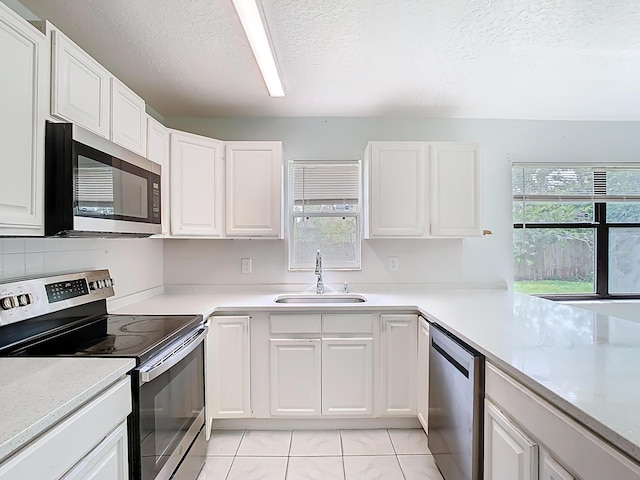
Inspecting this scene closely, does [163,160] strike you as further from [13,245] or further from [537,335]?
[537,335]

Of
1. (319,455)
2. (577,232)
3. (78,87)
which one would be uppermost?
(78,87)

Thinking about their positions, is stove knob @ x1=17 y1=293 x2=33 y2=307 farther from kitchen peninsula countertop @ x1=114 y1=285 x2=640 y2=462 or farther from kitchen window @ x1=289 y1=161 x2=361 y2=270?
kitchen window @ x1=289 y1=161 x2=361 y2=270

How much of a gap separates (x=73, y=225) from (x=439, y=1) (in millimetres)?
1753

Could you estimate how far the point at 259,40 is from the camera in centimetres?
163

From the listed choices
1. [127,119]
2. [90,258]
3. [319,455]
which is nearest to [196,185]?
[127,119]

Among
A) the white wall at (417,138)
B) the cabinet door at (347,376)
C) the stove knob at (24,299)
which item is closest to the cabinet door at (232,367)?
the cabinet door at (347,376)

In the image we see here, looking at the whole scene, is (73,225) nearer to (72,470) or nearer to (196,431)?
(72,470)

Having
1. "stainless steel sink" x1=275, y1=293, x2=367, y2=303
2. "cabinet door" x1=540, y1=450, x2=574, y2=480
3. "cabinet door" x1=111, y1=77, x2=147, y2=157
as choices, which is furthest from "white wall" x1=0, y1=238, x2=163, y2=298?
"cabinet door" x1=540, y1=450, x2=574, y2=480

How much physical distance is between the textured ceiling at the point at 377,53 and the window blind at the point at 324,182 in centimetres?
47

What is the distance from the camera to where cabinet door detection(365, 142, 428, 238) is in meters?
2.63

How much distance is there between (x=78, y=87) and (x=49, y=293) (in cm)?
91

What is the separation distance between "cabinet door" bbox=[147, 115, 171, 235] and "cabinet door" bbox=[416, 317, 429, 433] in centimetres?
182

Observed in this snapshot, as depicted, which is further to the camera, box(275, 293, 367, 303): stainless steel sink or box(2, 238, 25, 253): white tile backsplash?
box(275, 293, 367, 303): stainless steel sink

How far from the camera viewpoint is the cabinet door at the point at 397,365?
7.61 ft
